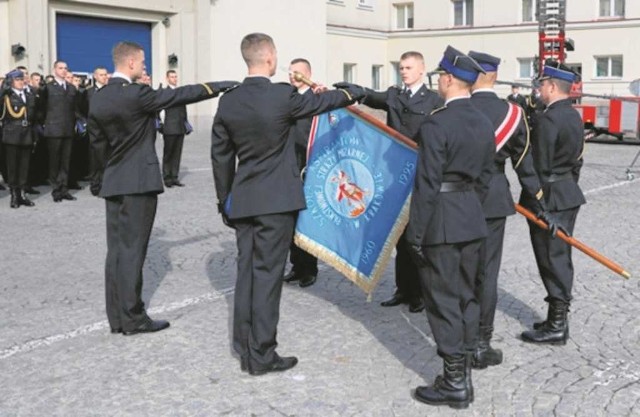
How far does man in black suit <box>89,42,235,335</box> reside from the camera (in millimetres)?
6141

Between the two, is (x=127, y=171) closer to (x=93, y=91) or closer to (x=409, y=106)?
(x=409, y=106)

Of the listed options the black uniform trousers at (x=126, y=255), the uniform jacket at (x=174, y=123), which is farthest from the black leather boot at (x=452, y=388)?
the uniform jacket at (x=174, y=123)

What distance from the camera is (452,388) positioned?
4938 millimetres

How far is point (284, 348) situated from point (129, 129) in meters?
1.89

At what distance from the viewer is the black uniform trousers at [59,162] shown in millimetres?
13531

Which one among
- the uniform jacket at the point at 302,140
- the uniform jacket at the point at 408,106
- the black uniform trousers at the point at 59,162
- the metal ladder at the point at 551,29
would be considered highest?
the metal ladder at the point at 551,29

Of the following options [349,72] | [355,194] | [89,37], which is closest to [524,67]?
[349,72]

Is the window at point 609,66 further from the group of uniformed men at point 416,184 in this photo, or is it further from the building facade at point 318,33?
the group of uniformed men at point 416,184

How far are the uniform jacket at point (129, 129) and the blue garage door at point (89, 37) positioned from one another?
64.7 feet

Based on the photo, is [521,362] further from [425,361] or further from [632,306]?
[632,306]

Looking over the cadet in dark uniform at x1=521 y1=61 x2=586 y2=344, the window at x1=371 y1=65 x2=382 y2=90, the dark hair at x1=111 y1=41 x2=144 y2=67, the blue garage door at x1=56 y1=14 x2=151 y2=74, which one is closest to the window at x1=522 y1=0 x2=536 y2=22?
the window at x1=371 y1=65 x2=382 y2=90

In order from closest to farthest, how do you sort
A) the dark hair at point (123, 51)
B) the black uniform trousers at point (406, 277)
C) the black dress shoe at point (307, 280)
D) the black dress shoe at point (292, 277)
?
the dark hair at point (123, 51) < the black uniform trousers at point (406, 277) < the black dress shoe at point (307, 280) < the black dress shoe at point (292, 277)

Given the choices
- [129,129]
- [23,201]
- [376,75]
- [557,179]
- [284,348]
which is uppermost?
[376,75]

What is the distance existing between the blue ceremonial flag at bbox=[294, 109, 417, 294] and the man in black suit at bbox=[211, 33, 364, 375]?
819mm
